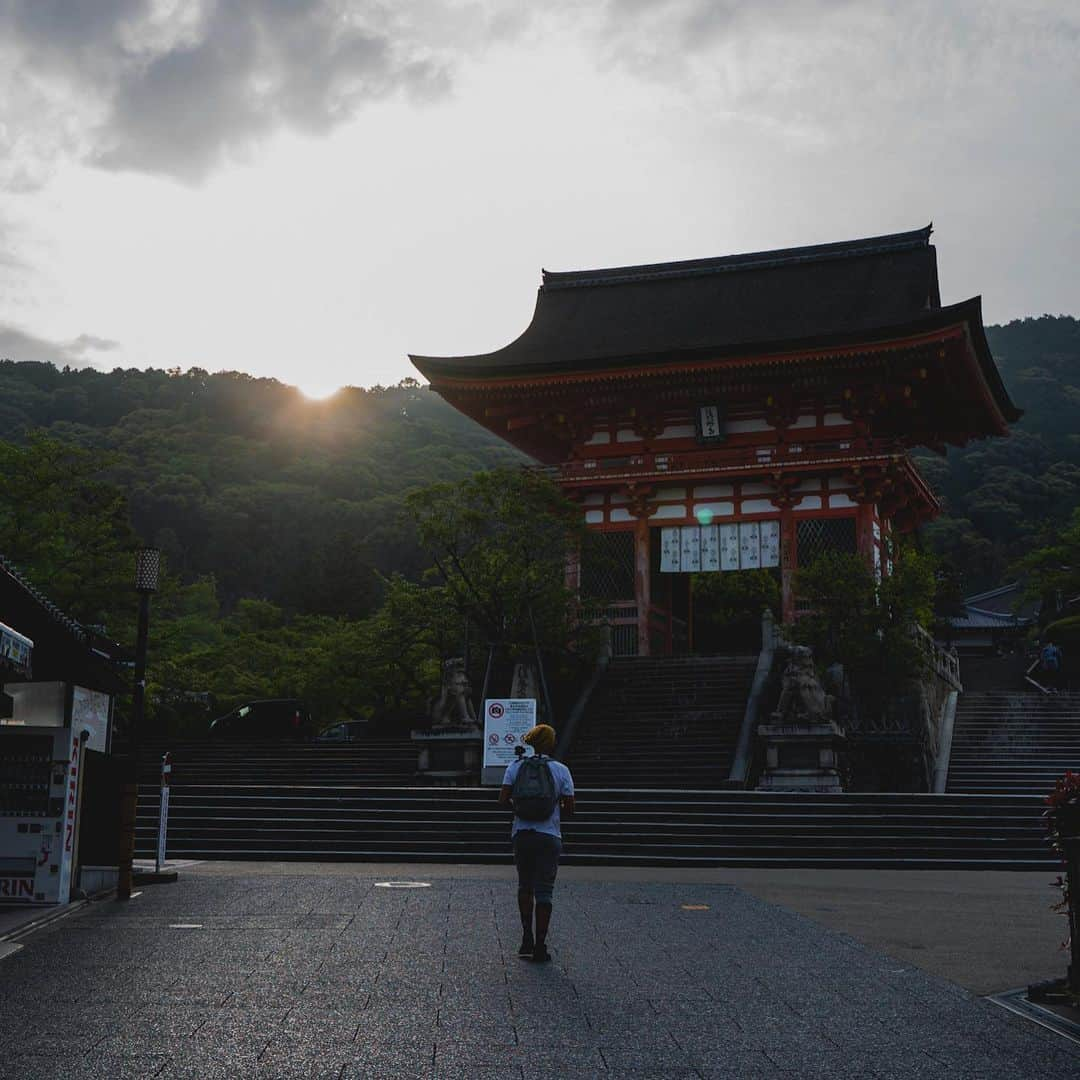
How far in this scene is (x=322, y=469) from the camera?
87812mm

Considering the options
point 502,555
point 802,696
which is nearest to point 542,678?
point 502,555

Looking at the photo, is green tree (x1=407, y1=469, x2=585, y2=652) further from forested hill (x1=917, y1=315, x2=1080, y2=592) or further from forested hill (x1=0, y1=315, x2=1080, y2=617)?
forested hill (x1=917, y1=315, x2=1080, y2=592)

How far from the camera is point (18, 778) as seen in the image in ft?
39.4

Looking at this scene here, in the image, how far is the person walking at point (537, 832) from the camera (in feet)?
29.1

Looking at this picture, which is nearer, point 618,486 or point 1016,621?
point 618,486

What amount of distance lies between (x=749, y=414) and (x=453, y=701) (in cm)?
Answer: 1253

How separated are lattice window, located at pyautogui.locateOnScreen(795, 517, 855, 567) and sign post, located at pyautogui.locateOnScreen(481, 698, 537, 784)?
11.2 metres

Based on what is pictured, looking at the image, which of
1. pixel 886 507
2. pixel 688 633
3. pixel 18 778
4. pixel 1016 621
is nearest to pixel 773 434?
pixel 886 507

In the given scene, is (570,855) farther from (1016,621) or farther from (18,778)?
(1016,621)

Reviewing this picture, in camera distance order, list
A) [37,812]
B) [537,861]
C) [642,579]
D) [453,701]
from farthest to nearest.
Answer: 1. [642,579]
2. [453,701]
3. [37,812]
4. [537,861]

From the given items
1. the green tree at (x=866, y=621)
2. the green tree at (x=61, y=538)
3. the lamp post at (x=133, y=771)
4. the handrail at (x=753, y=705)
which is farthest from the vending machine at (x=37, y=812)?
the green tree at (x=866, y=621)

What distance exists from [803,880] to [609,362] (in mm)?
17889

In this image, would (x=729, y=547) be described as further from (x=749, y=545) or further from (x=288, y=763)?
(x=288, y=763)

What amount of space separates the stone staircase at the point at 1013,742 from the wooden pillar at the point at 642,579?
7.46 m
